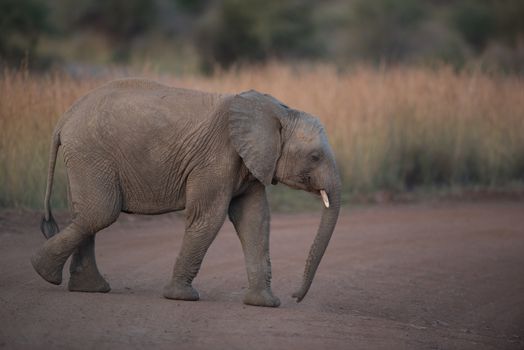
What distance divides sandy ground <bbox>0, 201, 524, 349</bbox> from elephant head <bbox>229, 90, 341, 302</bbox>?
675 mm

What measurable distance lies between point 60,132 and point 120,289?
134 cm

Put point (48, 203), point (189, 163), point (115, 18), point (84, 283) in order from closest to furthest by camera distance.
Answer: point (189, 163) < point (84, 283) < point (48, 203) < point (115, 18)

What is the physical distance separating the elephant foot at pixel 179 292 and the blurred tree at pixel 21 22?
14146mm

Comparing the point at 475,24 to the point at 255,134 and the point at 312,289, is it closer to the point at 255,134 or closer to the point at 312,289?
the point at 312,289

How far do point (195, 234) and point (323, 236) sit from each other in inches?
35.3

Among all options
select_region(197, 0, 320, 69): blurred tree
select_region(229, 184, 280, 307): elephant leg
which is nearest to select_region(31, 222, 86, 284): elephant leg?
select_region(229, 184, 280, 307): elephant leg

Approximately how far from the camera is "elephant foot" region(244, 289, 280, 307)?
6914 mm

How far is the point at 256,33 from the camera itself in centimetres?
2641

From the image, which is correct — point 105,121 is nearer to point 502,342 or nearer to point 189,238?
point 189,238

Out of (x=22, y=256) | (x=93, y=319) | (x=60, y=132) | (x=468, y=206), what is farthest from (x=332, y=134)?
(x=93, y=319)

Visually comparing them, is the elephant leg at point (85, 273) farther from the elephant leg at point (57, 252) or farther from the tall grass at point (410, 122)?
the tall grass at point (410, 122)

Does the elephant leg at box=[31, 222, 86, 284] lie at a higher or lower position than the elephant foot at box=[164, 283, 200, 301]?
higher

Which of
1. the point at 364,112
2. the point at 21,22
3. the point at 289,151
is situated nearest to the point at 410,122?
the point at 364,112

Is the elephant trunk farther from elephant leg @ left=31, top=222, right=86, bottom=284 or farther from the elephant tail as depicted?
the elephant tail
